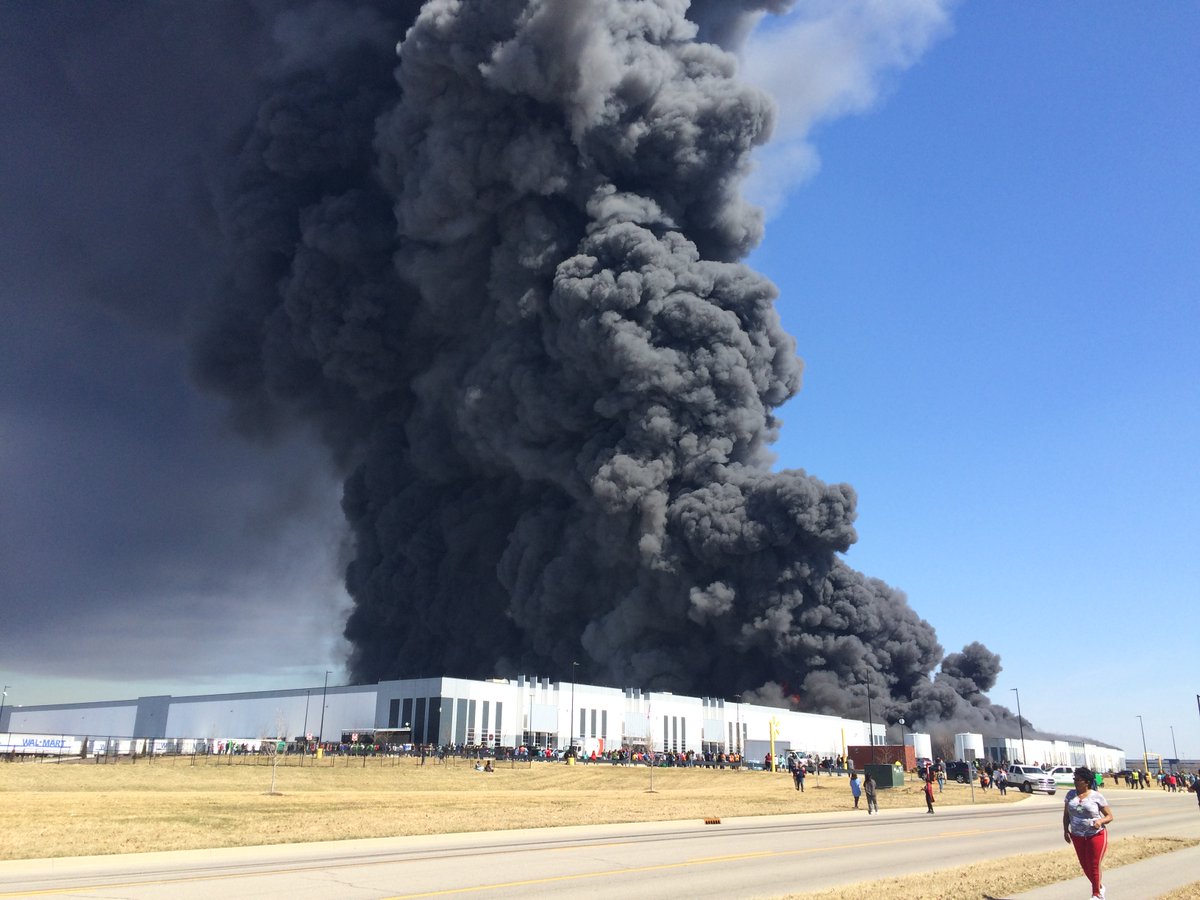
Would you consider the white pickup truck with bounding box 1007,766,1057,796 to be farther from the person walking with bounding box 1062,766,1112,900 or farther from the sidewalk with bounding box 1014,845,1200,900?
the person walking with bounding box 1062,766,1112,900

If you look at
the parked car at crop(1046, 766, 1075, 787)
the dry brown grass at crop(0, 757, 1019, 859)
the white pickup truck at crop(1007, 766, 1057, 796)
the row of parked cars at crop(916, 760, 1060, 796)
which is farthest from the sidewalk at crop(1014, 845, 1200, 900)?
the parked car at crop(1046, 766, 1075, 787)

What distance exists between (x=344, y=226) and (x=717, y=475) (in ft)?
108

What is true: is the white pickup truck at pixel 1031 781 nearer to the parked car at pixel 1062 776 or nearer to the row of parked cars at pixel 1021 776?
the row of parked cars at pixel 1021 776

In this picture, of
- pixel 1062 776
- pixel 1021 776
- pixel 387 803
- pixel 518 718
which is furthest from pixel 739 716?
pixel 387 803

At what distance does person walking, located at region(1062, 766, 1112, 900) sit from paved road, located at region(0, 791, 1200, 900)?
3.15 meters

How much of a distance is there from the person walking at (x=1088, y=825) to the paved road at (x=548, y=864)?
3148mm

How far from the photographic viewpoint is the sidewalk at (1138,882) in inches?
447

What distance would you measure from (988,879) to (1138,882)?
6.70 feet

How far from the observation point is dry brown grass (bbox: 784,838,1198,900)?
1100 centimetres

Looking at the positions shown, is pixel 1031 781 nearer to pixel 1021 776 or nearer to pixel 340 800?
pixel 1021 776

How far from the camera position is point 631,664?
208 feet

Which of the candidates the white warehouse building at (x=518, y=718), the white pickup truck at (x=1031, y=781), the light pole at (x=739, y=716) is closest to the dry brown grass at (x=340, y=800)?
the white pickup truck at (x=1031, y=781)

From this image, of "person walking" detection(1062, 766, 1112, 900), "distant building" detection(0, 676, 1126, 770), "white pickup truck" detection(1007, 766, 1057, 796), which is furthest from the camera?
"distant building" detection(0, 676, 1126, 770)

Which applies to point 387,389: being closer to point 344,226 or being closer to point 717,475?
point 344,226
